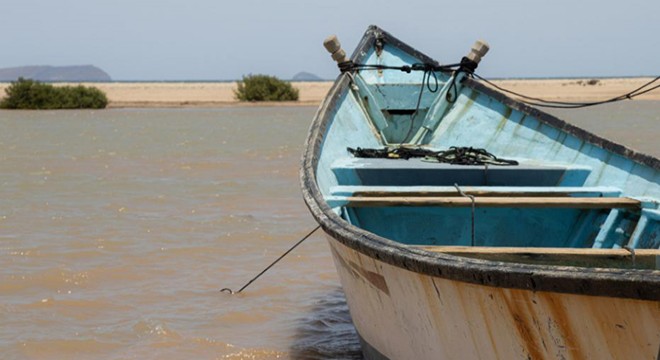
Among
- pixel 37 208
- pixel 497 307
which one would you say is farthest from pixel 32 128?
pixel 497 307

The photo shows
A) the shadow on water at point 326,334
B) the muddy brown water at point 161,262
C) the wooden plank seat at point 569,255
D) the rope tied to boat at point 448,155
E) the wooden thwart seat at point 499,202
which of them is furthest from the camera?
the rope tied to boat at point 448,155

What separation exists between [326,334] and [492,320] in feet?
9.30

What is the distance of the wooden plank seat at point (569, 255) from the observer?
3985 mm

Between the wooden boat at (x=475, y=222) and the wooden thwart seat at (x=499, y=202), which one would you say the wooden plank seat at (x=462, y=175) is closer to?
the wooden boat at (x=475, y=222)

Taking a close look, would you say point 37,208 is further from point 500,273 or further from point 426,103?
point 500,273

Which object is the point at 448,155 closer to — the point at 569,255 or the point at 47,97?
the point at 569,255

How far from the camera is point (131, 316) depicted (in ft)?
20.1

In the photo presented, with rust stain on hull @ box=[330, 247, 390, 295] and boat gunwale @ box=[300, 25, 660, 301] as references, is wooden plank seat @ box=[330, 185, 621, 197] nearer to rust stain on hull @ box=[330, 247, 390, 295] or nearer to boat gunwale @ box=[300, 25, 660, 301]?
boat gunwale @ box=[300, 25, 660, 301]

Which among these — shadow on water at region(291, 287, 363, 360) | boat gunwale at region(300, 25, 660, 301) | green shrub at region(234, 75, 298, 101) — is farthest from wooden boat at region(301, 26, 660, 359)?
green shrub at region(234, 75, 298, 101)

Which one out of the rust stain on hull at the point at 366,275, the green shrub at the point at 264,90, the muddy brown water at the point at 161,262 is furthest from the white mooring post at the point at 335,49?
the green shrub at the point at 264,90

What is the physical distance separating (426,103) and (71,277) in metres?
3.51

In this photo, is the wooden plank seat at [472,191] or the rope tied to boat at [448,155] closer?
the wooden plank seat at [472,191]

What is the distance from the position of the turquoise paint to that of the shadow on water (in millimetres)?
736

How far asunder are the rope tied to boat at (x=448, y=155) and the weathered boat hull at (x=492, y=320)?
7.74ft
